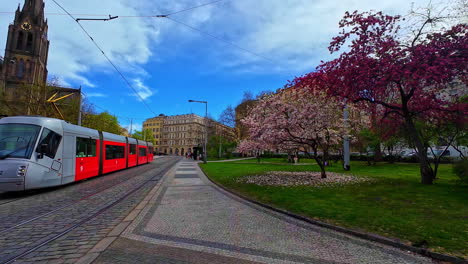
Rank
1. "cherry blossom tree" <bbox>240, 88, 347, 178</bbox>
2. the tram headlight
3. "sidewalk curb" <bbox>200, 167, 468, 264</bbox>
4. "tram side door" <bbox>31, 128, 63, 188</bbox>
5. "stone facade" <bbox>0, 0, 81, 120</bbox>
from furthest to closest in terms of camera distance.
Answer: "stone facade" <bbox>0, 0, 81, 120</bbox>
"cherry blossom tree" <bbox>240, 88, 347, 178</bbox>
"tram side door" <bbox>31, 128, 63, 188</bbox>
the tram headlight
"sidewalk curb" <bbox>200, 167, 468, 264</bbox>

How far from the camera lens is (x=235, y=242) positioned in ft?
15.0

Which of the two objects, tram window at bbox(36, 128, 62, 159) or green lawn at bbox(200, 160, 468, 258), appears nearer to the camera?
green lawn at bbox(200, 160, 468, 258)

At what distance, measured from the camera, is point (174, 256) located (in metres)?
3.96

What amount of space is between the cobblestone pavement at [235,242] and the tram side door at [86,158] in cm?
803

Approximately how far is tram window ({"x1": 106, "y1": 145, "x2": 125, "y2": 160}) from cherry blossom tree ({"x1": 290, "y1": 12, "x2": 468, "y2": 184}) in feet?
43.6

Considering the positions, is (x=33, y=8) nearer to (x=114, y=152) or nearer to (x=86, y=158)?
(x=114, y=152)

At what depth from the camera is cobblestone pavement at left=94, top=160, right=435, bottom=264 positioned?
3.90m

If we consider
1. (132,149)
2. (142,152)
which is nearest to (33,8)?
(142,152)

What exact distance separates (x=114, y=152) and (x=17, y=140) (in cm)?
1009

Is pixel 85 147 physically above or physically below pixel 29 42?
below

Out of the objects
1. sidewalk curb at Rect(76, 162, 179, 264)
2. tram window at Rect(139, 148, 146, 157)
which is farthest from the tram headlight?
tram window at Rect(139, 148, 146, 157)

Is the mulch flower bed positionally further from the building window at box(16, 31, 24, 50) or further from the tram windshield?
the building window at box(16, 31, 24, 50)

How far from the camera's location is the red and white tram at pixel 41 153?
8602 millimetres

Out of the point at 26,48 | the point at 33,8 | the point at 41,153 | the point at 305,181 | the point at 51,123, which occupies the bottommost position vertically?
the point at 305,181
